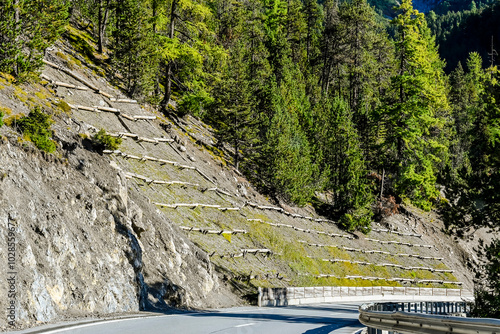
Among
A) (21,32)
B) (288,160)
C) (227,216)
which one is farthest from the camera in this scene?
(288,160)

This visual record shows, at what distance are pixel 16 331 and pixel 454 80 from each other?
278ft

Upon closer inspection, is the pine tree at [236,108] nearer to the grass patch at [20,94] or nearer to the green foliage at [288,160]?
the green foliage at [288,160]

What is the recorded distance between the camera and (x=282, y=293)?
26.8m

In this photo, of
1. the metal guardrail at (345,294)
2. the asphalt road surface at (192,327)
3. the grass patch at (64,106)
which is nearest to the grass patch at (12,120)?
the grass patch at (64,106)

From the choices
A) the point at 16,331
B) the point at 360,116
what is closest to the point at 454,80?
the point at 360,116

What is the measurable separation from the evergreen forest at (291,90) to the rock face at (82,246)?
25.6 ft

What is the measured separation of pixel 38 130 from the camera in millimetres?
19250

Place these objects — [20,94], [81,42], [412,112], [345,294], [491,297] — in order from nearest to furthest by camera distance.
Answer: [491,297] < [20,94] < [345,294] < [81,42] < [412,112]

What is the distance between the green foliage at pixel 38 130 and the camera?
61.9 feet

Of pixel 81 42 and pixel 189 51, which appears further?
pixel 81 42

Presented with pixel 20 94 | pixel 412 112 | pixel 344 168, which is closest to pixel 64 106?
pixel 20 94

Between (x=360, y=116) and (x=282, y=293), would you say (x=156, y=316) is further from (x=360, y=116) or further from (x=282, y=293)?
(x=360, y=116)

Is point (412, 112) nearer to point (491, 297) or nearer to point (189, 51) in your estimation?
point (189, 51)

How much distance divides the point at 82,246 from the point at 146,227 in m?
5.16
